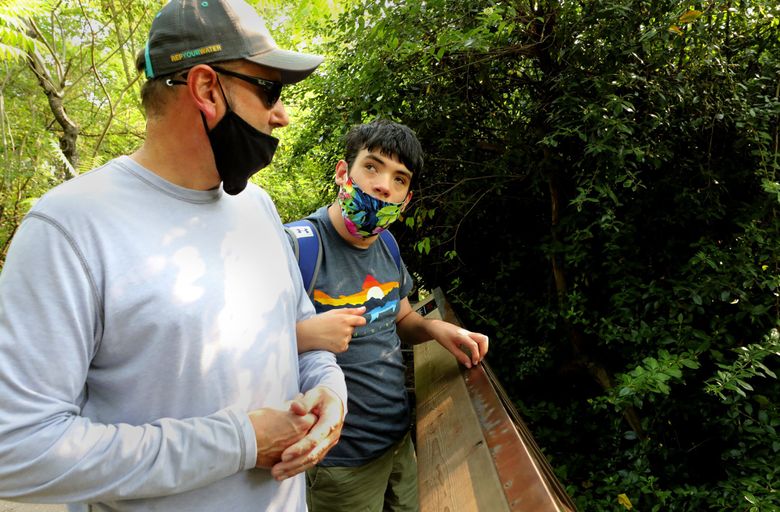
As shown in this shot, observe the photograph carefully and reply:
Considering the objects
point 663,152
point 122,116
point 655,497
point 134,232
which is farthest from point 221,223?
point 122,116

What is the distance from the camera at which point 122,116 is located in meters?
10.9

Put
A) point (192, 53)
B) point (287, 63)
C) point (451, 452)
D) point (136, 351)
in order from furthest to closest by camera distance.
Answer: point (451, 452) < point (287, 63) < point (192, 53) < point (136, 351)

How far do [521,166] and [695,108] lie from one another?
1042 millimetres

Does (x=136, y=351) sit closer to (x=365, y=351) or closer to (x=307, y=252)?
(x=307, y=252)

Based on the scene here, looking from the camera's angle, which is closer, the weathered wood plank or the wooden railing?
the wooden railing

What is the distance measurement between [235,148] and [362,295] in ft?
3.03

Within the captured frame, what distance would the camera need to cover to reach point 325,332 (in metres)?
1.55

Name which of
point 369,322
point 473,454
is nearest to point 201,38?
point 369,322

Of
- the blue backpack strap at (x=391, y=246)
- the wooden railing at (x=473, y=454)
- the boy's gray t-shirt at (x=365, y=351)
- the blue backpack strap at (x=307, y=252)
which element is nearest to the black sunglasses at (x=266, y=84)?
the blue backpack strap at (x=307, y=252)

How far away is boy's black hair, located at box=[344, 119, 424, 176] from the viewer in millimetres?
2141

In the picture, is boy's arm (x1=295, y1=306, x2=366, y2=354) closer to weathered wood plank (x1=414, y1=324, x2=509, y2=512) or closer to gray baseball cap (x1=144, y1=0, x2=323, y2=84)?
weathered wood plank (x1=414, y1=324, x2=509, y2=512)

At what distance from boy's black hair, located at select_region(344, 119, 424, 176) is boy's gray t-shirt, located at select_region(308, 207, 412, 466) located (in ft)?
1.19

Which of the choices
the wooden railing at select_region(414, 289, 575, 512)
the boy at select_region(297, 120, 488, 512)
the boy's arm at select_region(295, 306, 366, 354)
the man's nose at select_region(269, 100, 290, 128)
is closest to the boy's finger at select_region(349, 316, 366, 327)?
the boy's arm at select_region(295, 306, 366, 354)

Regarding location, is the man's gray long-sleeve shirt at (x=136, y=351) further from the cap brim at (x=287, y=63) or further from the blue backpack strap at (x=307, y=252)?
the blue backpack strap at (x=307, y=252)
